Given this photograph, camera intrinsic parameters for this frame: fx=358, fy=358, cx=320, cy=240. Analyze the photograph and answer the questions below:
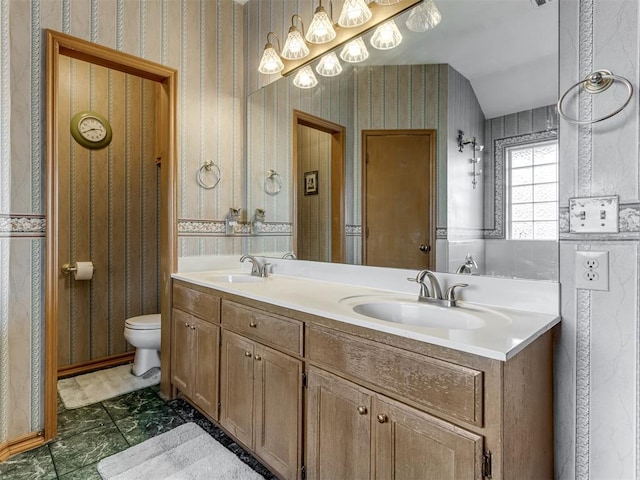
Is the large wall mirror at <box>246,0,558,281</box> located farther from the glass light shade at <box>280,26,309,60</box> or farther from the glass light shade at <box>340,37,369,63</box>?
the glass light shade at <box>280,26,309,60</box>

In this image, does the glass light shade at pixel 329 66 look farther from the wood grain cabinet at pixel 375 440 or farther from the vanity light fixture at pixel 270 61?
the wood grain cabinet at pixel 375 440

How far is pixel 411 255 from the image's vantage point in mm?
1615

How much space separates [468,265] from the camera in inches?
56.3

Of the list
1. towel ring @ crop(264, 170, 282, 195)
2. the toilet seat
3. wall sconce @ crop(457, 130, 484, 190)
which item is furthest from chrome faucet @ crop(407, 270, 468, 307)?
the toilet seat

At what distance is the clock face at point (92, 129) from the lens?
9.09 ft

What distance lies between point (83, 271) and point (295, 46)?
222cm

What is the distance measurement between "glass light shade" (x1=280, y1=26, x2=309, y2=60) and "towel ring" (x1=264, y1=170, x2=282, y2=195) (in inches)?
28.5

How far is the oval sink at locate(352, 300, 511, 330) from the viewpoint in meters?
1.19

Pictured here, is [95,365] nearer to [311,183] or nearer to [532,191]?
[311,183]

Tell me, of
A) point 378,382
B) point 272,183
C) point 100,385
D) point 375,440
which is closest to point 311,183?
point 272,183

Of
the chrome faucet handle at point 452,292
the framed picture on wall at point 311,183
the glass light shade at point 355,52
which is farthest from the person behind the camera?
the framed picture on wall at point 311,183

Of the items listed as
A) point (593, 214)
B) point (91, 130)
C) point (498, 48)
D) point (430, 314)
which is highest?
point (91, 130)

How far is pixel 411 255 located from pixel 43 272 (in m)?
1.87

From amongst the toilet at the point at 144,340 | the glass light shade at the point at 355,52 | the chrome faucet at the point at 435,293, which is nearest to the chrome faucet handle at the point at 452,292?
the chrome faucet at the point at 435,293
